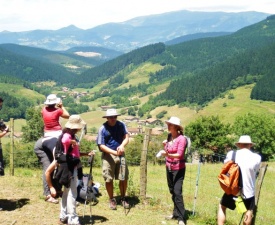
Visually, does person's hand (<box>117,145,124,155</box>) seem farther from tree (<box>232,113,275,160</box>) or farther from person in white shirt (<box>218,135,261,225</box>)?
tree (<box>232,113,275,160</box>)

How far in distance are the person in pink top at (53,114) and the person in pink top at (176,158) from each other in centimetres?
251

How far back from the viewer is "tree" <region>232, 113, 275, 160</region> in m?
56.7

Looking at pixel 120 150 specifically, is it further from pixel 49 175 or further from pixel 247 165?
pixel 247 165

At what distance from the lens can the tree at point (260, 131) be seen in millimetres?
56731

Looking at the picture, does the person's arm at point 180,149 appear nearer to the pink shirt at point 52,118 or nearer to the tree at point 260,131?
the pink shirt at point 52,118

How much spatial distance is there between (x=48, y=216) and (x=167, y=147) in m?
3.19

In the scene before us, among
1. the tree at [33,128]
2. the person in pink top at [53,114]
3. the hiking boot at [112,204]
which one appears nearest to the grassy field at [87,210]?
the hiking boot at [112,204]

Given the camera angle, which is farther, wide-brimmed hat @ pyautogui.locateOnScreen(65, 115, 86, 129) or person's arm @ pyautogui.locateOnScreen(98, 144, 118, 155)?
person's arm @ pyautogui.locateOnScreen(98, 144, 118, 155)

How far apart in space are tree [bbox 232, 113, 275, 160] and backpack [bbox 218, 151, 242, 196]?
51.1 metres

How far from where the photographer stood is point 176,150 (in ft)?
25.4

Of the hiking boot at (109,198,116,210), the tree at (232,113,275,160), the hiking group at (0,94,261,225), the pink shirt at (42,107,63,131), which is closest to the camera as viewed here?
the hiking group at (0,94,261,225)

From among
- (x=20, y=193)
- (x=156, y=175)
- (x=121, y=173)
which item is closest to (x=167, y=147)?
(x=121, y=173)

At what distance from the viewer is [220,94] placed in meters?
170

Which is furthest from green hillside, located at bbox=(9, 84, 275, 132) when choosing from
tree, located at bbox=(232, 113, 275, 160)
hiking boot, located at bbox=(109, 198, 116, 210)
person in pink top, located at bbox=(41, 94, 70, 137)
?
person in pink top, located at bbox=(41, 94, 70, 137)
